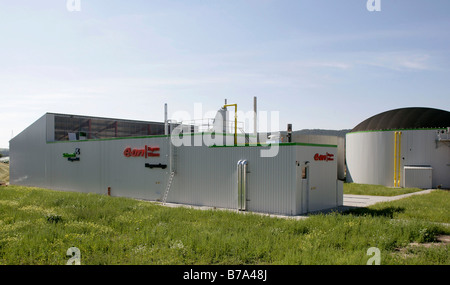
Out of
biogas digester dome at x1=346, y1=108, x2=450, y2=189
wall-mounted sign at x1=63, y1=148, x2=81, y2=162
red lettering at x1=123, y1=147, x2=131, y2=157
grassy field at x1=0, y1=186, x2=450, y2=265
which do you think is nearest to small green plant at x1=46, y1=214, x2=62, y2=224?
grassy field at x1=0, y1=186, x2=450, y2=265

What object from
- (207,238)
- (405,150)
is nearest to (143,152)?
(207,238)

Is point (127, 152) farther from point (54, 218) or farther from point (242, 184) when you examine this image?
point (54, 218)

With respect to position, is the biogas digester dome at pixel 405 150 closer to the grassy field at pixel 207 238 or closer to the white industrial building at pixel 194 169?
the white industrial building at pixel 194 169

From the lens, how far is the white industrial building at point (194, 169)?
57.8ft

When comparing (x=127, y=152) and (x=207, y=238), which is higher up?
(x=127, y=152)

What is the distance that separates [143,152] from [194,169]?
4.55m

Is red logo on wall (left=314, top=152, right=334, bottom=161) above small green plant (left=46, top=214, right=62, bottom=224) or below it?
above

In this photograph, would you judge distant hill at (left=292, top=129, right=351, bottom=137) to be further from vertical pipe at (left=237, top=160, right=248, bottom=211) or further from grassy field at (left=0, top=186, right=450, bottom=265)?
grassy field at (left=0, top=186, right=450, bottom=265)

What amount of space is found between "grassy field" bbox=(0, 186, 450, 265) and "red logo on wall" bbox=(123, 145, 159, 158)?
7.05m

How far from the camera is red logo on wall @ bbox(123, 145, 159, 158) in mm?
23125

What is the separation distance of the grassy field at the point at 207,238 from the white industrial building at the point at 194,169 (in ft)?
9.87

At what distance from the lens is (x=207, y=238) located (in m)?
11.2

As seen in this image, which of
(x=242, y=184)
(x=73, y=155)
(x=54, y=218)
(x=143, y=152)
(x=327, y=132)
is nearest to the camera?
(x=54, y=218)

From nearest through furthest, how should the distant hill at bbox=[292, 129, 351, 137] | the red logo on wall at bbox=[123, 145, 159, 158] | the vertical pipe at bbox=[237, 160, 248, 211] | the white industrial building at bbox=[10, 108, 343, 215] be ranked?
the white industrial building at bbox=[10, 108, 343, 215] < the vertical pipe at bbox=[237, 160, 248, 211] < the red logo on wall at bbox=[123, 145, 159, 158] < the distant hill at bbox=[292, 129, 351, 137]
